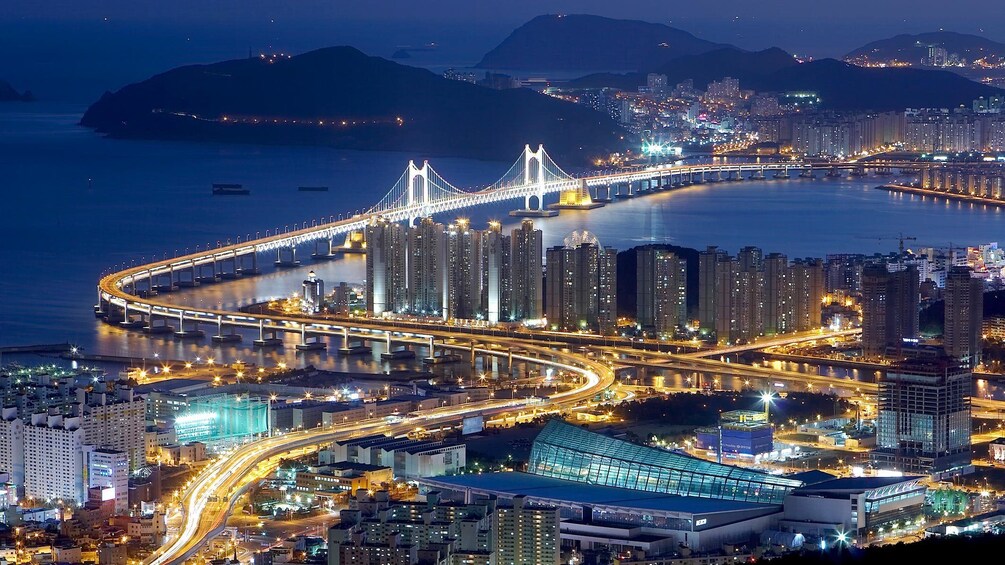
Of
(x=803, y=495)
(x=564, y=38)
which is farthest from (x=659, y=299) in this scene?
(x=564, y=38)

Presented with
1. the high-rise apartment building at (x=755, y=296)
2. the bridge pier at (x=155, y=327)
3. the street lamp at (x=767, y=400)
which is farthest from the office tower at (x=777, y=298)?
the bridge pier at (x=155, y=327)

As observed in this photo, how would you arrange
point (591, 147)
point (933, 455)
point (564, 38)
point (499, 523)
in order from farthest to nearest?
point (564, 38)
point (591, 147)
point (933, 455)
point (499, 523)

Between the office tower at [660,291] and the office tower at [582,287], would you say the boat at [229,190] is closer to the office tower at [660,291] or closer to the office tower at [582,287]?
the office tower at [582,287]

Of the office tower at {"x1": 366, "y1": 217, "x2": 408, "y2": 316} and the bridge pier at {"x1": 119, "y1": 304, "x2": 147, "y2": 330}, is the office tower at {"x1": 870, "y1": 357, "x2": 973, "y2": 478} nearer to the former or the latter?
the office tower at {"x1": 366, "y1": 217, "x2": 408, "y2": 316}

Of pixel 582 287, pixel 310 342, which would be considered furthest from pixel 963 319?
pixel 310 342

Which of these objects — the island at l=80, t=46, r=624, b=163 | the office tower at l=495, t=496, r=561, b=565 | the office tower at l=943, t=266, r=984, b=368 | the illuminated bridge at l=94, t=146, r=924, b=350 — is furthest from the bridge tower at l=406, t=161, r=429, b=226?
the office tower at l=495, t=496, r=561, b=565

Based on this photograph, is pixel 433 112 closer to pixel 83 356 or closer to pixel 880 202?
pixel 880 202
